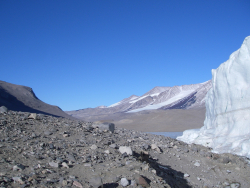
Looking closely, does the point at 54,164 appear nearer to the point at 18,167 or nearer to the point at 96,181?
the point at 18,167

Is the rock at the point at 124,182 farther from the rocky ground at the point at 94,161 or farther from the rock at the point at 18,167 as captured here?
the rock at the point at 18,167

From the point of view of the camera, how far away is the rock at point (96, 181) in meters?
4.32

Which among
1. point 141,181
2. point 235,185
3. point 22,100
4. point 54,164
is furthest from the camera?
point 22,100

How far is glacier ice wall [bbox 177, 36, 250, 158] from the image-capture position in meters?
9.63

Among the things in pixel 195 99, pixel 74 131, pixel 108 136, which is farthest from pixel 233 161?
pixel 195 99

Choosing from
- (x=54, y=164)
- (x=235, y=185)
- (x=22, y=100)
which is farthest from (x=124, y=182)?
(x=22, y=100)

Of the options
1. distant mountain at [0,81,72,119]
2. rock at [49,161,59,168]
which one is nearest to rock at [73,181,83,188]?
rock at [49,161,59,168]

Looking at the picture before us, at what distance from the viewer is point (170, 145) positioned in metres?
9.26

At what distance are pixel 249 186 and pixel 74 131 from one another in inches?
233

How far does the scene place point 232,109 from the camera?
35.3ft

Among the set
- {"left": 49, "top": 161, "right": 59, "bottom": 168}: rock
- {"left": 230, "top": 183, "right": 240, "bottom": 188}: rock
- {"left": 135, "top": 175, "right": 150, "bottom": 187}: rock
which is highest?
{"left": 49, "top": 161, "right": 59, "bottom": 168}: rock

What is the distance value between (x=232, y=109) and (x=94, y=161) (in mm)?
7932

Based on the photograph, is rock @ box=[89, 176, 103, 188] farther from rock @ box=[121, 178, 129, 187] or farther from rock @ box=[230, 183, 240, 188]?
rock @ box=[230, 183, 240, 188]

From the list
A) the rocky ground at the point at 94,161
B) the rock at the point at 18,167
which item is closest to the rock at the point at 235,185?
the rocky ground at the point at 94,161
